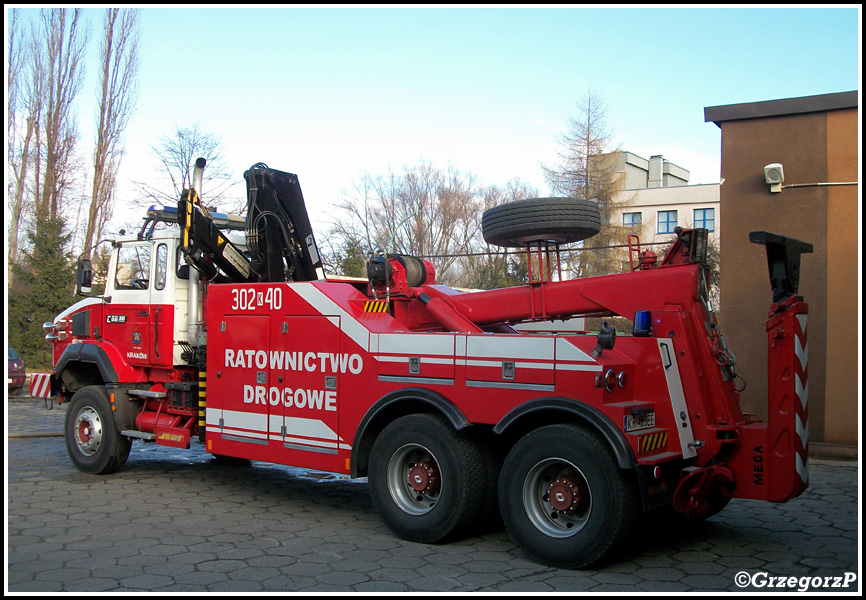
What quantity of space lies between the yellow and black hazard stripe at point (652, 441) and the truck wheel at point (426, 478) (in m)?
1.37

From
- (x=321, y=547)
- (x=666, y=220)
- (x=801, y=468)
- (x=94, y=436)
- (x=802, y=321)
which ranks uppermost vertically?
(x=666, y=220)

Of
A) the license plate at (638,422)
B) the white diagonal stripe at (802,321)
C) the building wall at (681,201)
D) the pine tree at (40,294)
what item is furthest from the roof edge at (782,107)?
the building wall at (681,201)

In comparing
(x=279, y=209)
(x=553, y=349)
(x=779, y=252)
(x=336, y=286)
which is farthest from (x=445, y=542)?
(x=279, y=209)

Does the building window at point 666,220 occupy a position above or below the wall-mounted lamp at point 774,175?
above

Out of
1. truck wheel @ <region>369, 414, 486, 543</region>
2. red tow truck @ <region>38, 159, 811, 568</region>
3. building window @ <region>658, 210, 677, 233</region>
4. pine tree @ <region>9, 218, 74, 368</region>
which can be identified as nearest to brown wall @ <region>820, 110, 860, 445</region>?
red tow truck @ <region>38, 159, 811, 568</region>

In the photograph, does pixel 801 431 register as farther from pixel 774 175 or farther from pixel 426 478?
pixel 774 175

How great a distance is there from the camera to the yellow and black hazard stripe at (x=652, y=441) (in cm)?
524

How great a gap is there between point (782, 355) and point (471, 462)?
8.28 ft

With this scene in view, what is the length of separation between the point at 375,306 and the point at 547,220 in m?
1.83

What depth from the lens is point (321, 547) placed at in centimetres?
600

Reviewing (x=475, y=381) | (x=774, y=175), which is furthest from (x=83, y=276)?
(x=774, y=175)

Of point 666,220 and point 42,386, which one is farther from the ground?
point 666,220

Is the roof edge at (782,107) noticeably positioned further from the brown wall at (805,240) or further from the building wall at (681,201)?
the building wall at (681,201)

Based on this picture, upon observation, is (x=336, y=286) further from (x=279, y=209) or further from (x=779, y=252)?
(x=779, y=252)
